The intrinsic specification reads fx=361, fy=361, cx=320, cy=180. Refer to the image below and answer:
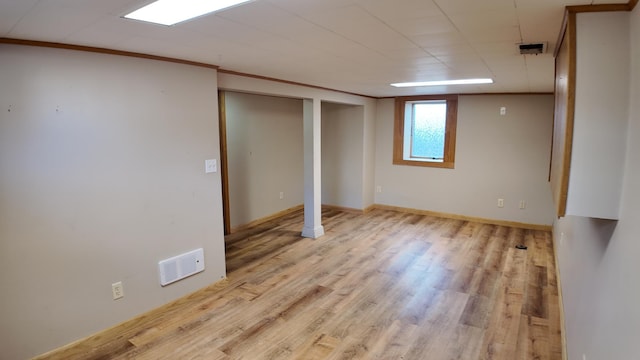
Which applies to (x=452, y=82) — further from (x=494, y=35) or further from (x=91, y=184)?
(x=91, y=184)

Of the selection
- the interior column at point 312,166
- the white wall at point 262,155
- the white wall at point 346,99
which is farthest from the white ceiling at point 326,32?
the white wall at point 262,155

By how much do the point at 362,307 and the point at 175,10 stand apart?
8.53ft

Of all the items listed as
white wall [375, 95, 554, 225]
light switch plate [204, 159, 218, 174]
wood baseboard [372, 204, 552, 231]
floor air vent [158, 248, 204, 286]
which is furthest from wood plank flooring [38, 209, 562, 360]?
light switch plate [204, 159, 218, 174]

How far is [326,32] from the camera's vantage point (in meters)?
1.94

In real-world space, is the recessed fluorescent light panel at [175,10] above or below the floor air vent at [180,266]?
above

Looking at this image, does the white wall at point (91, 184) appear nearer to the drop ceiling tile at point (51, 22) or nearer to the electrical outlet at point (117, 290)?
the electrical outlet at point (117, 290)

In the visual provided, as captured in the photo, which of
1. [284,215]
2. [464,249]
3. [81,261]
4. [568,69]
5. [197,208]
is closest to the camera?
[568,69]

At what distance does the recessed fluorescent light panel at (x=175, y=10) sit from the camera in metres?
1.53

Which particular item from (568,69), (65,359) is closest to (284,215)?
(65,359)

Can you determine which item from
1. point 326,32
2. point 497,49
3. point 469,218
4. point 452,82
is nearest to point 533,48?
point 497,49

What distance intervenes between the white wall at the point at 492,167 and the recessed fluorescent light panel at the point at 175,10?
4.99 m

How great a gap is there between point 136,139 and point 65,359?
157cm

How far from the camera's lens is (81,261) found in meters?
2.53

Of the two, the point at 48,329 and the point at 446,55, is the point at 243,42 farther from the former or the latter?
the point at 48,329
